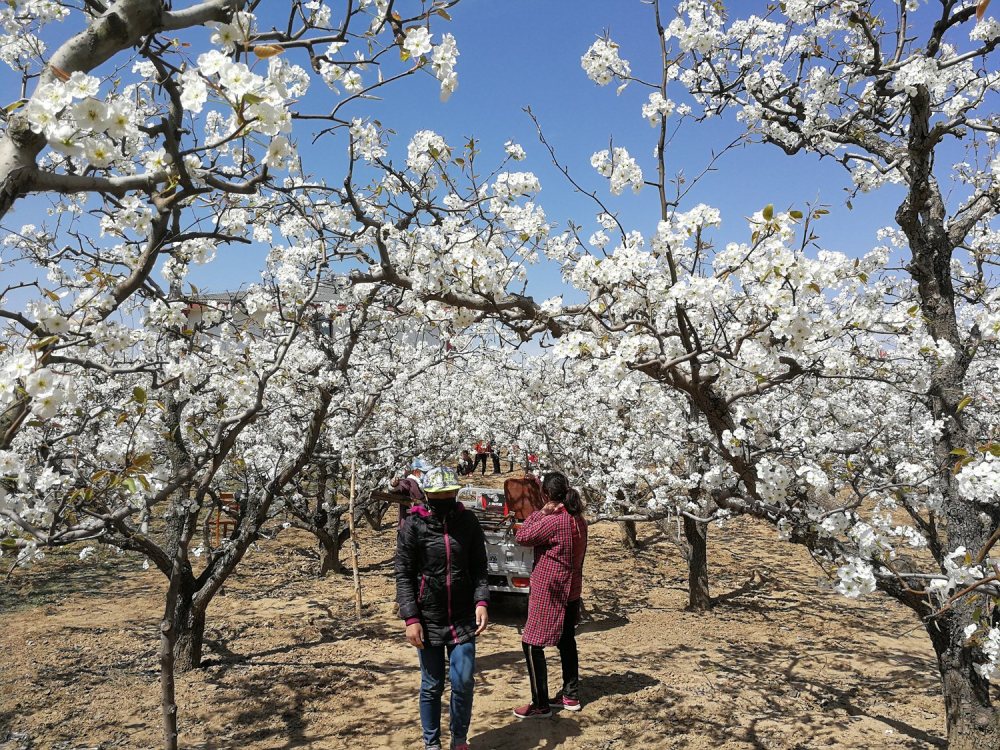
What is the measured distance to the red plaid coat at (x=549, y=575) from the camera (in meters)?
4.53

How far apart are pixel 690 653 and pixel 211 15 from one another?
261 inches

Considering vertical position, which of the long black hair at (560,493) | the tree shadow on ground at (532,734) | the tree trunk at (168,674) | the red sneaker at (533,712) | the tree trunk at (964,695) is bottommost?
the tree shadow on ground at (532,734)

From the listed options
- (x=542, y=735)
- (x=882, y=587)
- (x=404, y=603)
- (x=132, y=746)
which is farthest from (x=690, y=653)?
(x=132, y=746)

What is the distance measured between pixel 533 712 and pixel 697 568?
402 centimetres

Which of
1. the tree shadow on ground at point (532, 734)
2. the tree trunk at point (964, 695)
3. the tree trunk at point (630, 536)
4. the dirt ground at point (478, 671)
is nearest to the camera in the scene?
the tree trunk at point (964, 695)

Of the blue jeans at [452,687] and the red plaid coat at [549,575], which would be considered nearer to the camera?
the blue jeans at [452,687]

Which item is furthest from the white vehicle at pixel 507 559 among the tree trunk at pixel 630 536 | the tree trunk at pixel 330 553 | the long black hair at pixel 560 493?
A: the tree trunk at pixel 630 536

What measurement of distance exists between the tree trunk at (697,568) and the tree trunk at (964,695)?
379 cm

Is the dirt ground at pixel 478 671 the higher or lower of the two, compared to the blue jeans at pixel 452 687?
lower

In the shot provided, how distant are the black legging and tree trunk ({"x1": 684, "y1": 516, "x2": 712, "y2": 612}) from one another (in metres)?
3.34

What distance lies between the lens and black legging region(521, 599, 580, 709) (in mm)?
4586

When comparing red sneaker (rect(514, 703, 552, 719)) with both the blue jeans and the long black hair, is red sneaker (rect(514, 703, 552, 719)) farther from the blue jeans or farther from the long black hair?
the long black hair

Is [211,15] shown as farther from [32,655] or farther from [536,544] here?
[32,655]

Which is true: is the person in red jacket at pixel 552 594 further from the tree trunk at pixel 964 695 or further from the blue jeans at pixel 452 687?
the tree trunk at pixel 964 695
